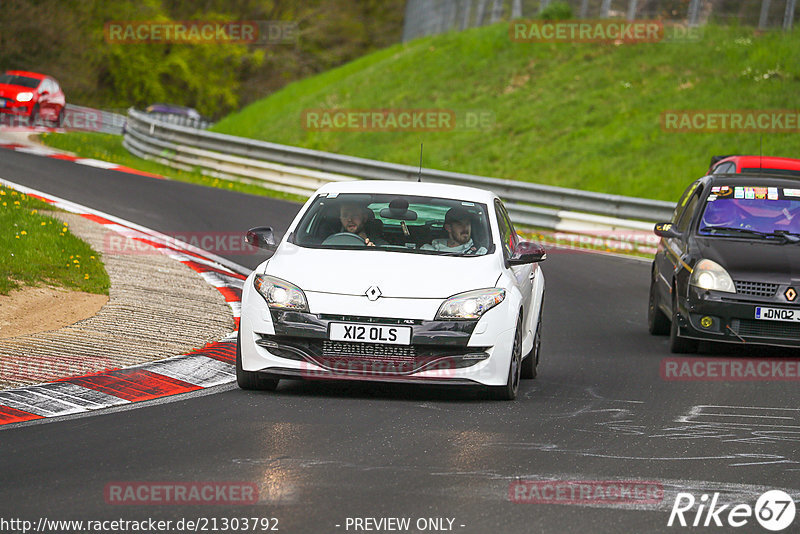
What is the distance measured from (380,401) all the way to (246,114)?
1235 inches

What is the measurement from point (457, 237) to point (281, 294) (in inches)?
60.1

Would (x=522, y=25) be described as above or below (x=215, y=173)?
above

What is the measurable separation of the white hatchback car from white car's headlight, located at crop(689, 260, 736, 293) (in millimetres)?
2927

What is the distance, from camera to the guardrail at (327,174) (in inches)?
867

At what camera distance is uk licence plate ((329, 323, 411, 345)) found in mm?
8266

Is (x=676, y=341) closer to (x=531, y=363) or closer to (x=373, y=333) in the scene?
(x=531, y=363)

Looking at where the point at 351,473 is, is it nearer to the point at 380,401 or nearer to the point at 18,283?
the point at 380,401

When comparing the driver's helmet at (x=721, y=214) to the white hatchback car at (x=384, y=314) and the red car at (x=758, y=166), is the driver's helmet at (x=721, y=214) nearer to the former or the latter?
the red car at (x=758, y=166)

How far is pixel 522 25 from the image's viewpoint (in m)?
35.6

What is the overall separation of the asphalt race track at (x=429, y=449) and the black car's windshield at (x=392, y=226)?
3.34ft

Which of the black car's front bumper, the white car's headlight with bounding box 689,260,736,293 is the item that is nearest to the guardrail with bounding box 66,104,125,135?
the white car's headlight with bounding box 689,260,736,293

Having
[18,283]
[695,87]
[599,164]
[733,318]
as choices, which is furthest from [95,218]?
[695,87]

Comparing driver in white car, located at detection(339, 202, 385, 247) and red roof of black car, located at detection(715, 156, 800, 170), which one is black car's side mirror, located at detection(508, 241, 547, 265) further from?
red roof of black car, located at detection(715, 156, 800, 170)

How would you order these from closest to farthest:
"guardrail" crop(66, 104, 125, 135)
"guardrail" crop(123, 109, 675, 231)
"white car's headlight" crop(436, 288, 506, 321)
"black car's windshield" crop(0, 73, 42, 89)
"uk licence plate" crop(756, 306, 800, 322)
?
"white car's headlight" crop(436, 288, 506, 321)
"uk licence plate" crop(756, 306, 800, 322)
"guardrail" crop(123, 109, 675, 231)
"black car's windshield" crop(0, 73, 42, 89)
"guardrail" crop(66, 104, 125, 135)
